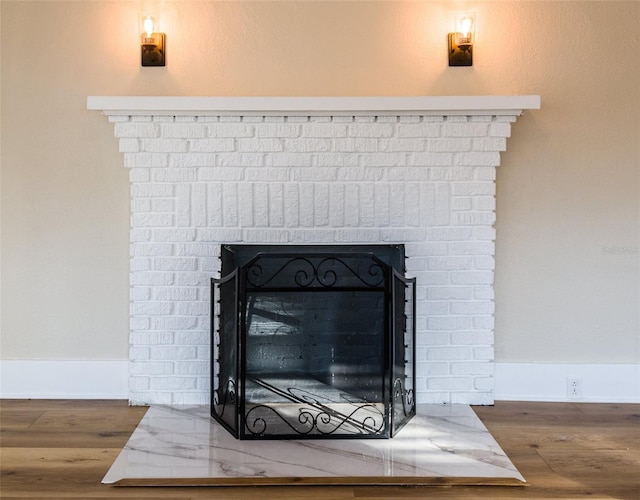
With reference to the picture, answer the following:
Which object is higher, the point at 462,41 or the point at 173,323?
the point at 462,41

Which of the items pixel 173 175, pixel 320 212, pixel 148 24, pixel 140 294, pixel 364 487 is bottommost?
pixel 364 487

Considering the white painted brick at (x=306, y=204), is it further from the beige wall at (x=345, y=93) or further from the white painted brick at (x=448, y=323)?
the white painted brick at (x=448, y=323)

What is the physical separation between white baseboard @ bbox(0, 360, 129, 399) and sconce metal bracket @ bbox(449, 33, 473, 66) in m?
2.10

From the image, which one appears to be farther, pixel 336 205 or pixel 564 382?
pixel 564 382

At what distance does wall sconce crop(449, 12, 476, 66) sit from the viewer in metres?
2.89

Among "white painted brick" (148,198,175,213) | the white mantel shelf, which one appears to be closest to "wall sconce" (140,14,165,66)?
the white mantel shelf

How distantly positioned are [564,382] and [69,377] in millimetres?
2352

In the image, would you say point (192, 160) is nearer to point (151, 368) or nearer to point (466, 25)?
point (151, 368)

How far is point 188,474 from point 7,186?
1.69m

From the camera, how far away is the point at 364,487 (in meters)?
2.12

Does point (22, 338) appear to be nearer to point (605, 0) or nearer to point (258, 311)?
point (258, 311)

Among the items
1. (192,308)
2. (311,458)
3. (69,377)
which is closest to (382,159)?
(192,308)

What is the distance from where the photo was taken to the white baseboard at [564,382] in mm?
3010

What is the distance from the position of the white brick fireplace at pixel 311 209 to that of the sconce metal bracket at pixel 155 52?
0.89 ft
